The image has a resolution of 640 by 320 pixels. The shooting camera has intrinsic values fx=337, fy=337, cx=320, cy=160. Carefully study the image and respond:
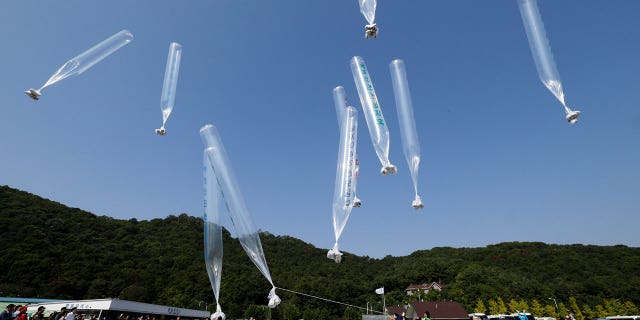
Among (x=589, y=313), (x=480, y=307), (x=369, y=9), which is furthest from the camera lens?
(x=480, y=307)

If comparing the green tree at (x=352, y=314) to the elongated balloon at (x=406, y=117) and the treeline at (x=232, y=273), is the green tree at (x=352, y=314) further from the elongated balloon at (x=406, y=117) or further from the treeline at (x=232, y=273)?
the elongated balloon at (x=406, y=117)

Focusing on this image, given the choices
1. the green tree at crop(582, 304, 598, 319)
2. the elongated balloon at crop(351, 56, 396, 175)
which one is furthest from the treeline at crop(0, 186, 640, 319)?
the elongated balloon at crop(351, 56, 396, 175)

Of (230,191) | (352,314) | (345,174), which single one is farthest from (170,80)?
(352,314)

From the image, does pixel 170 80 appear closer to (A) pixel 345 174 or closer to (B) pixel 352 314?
(A) pixel 345 174

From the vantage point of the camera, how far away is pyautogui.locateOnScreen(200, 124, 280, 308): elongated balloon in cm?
952

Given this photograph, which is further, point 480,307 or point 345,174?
point 480,307

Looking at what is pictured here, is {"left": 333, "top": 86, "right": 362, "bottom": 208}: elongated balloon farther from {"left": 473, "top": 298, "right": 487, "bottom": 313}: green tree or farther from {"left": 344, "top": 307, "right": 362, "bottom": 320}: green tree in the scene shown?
{"left": 473, "top": 298, "right": 487, "bottom": 313}: green tree

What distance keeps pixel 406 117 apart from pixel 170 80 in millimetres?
7119

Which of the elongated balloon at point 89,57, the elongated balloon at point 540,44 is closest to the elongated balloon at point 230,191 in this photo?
the elongated balloon at point 89,57

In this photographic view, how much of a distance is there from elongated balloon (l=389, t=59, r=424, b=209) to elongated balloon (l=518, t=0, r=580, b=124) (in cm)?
299

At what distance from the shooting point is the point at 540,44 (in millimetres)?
7281

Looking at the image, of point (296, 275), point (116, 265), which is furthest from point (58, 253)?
point (296, 275)

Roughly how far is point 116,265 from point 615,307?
97.8 meters

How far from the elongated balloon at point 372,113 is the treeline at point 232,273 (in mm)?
65333
